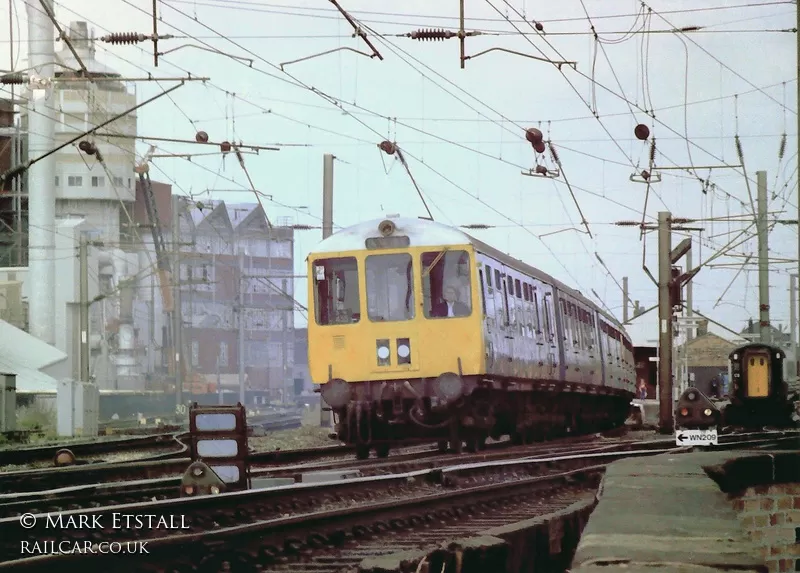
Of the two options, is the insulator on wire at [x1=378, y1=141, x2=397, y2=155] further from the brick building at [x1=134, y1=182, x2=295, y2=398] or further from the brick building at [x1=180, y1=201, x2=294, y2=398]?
the brick building at [x1=180, y1=201, x2=294, y2=398]

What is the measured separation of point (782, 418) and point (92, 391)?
13764mm

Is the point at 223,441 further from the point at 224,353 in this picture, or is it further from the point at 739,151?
the point at 224,353

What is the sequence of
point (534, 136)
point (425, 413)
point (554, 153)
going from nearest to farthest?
point (425, 413)
point (534, 136)
point (554, 153)

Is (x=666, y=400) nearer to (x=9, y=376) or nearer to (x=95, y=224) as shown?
(x=9, y=376)

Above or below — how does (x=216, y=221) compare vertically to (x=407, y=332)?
above

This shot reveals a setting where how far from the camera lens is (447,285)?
15.7m

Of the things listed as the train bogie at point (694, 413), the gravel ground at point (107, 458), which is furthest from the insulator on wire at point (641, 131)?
the gravel ground at point (107, 458)

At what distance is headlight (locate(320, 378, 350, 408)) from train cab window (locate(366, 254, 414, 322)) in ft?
2.87

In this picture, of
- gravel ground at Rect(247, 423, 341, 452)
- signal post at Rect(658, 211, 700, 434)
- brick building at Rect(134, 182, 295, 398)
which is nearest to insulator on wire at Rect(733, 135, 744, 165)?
signal post at Rect(658, 211, 700, 434)

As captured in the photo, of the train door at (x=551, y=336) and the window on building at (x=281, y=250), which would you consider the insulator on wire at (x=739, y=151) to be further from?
the window on building at (x=281, y=250)

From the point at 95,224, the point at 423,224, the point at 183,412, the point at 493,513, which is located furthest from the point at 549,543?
the point at 95,224

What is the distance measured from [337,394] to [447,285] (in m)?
1.86

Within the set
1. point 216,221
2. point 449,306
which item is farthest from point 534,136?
point 216,221

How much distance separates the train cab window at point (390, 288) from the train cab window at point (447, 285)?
22cm
